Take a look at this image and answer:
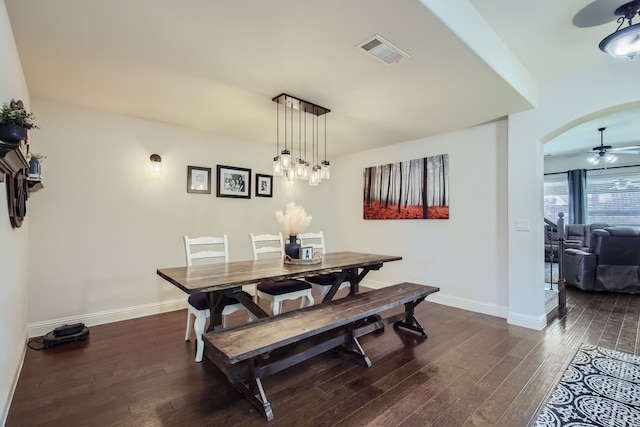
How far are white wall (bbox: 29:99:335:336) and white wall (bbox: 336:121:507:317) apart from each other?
7.90ft

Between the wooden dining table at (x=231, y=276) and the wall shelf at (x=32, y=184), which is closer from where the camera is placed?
the wooden dining table at (x=231, y=276)

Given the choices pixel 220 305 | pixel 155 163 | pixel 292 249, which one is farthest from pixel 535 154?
pixel 155 163

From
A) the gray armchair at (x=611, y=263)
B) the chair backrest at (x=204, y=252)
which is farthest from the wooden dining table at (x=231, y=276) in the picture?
the gray armchair at (x=611, y=263)

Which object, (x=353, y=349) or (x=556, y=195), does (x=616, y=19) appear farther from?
(x=556, y=195)

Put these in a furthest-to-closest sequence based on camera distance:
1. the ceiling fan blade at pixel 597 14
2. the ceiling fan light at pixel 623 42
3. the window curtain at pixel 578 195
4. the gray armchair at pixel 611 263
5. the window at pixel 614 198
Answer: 1. the window curtain at pixel 578 195
2. the window at pixel 614 198
3. the gray armchair at pixel 611 263
4. the ceiling fan blade at pixel 597 14
5. the ceiling fan light at pixel 623 42

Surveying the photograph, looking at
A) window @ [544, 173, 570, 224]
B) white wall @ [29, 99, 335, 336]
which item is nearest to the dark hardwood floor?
white wall @ [29, 99, 335, 336]

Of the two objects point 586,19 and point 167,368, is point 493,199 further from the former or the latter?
point 167,368

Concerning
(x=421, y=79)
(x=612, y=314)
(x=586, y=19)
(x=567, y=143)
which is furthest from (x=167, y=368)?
(x=567, y=143)

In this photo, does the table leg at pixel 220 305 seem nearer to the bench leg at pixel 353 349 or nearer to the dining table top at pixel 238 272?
the dining table top at pixel 238 272

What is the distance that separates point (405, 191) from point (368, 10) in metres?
3.12

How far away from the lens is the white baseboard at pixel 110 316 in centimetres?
299

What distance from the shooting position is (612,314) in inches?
143

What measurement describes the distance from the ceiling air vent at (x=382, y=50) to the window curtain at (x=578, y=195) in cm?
762

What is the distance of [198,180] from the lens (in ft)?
13.2
